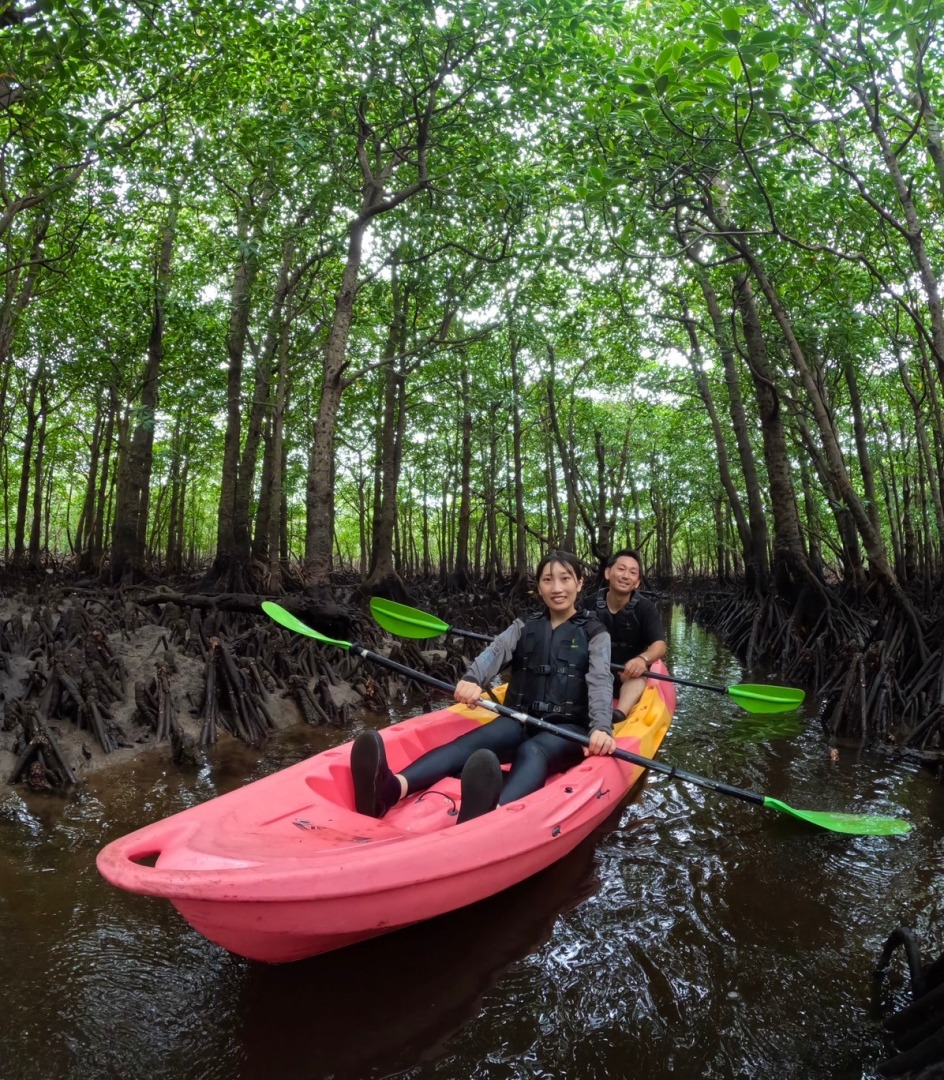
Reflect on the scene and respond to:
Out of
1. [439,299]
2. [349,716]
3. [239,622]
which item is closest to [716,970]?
[349,716]

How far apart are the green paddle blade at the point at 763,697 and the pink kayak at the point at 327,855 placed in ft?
6.18

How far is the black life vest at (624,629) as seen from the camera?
15.5ft

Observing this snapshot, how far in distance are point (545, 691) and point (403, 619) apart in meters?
2.19

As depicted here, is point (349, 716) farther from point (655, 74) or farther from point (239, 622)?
point (655, 74)

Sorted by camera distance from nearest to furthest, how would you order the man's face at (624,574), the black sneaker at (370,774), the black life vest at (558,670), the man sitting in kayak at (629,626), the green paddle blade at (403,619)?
the black sneaker at (370,774)
the black life vest at (558,670)
the man sitting in kayak at (629,626)
the man's face at (624,574)
the green paddle blade at (403,619)

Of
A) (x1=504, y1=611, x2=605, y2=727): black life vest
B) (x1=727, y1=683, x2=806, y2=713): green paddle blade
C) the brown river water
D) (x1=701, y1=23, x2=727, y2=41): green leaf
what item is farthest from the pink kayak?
(x1=701, y1=23, x2=727, y2=41): green leaf

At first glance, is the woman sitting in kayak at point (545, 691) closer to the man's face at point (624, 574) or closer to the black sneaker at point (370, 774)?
the black sneaker at point (370, 774)

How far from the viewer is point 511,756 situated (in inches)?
134

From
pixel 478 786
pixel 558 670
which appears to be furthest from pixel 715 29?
pixel 478 786

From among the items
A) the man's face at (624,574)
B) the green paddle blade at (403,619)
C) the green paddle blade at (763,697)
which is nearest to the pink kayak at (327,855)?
the man's face at (624,574)

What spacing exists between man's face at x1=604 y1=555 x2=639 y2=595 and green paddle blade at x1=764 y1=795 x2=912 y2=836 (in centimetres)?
189

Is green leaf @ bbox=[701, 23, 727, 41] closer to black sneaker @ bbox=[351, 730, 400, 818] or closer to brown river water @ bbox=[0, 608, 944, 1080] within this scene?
black sneaker @ bbox=[351, 730, 400, 818]

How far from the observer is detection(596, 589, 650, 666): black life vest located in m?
4.72

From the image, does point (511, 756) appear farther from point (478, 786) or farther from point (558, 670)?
point (478, 786)
